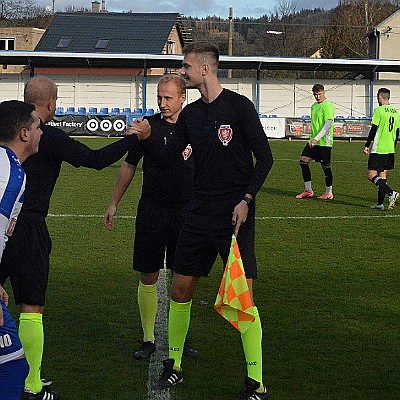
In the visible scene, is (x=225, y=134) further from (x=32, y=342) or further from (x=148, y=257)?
(x=32, y=342)

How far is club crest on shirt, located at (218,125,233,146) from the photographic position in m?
5.20

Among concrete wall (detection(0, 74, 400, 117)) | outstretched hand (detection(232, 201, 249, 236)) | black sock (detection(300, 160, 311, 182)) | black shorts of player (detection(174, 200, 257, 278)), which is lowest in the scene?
black shorts of player (detection(174, 200, 257, 278))

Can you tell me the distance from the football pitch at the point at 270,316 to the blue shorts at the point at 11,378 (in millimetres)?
1526

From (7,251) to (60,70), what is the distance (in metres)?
47.9

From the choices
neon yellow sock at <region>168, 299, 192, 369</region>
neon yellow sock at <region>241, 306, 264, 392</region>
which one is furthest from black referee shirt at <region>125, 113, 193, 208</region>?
neon yellow sock at <region>241, 306, 264, 392</region>

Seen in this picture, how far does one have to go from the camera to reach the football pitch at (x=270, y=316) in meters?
5.49

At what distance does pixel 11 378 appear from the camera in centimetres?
371

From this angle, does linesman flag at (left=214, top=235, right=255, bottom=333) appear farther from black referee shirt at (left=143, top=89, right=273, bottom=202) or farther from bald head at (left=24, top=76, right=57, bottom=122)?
bald head at (left=24, top=76, right=57, bottom=122)

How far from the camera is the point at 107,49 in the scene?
184 ft

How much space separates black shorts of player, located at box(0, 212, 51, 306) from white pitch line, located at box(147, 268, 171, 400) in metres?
0.96

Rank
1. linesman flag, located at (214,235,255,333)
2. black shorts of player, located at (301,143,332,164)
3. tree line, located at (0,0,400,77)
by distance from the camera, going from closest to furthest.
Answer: linesman flag, located at (214,235,255,333) → black shorts of player, located at (301,143,332,164) → tree line, located at (0,0,400,77)

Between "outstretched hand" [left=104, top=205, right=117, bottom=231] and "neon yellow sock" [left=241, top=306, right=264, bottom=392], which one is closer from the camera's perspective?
"neon yellow sock" [left=241, top=306, right=264, bottom=392]

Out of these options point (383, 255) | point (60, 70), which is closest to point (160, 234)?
point (383, 255)

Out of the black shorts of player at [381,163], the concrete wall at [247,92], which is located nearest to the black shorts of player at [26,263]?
the black shorts of player at [381,163]
